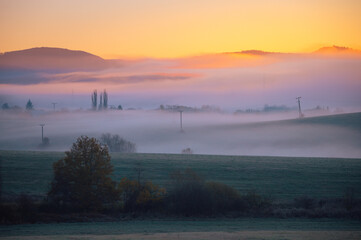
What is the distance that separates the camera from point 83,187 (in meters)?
38.9

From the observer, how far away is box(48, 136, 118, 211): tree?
126 feet

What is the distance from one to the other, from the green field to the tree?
234 inches

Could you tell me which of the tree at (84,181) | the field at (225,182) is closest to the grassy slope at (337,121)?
the field at (225,182)

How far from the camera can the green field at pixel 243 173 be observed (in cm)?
4753

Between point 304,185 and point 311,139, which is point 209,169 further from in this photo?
point 311,139

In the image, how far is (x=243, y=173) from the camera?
5719 cm

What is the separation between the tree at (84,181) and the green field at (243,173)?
5.94 m

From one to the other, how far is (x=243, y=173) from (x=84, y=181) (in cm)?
2461

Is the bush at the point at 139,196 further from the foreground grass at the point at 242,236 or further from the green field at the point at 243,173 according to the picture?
the foreground grass at the point at 242,236

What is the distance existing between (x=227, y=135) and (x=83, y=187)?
106932mm

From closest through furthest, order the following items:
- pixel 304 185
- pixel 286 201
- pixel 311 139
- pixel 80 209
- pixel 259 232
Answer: pixel 259 232 < pixel 80 209 < pixel 286 201 < pixel 304 185 < pixel 311 139

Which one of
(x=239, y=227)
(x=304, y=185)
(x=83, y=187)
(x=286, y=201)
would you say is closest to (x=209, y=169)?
(x=304, y=185)

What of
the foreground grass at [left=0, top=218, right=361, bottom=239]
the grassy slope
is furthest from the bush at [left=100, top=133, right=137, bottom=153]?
the foreground grass at [left=0, top=218, right=361, bottom=239]

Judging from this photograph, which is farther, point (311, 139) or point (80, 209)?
point (311, 139)
